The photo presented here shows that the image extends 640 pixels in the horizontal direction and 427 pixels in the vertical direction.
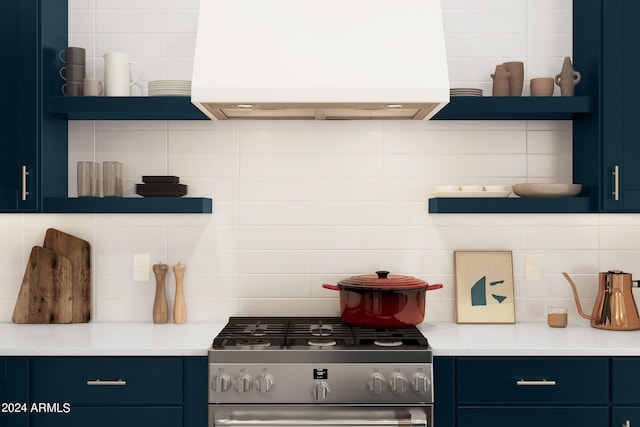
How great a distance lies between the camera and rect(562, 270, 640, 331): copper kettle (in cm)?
274

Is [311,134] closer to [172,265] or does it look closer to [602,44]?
[172,265]

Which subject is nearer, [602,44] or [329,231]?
[602,44]

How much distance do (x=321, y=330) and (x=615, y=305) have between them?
1.29m

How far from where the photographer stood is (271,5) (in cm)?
246

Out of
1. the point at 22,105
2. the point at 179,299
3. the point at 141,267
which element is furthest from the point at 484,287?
the point at 22,105

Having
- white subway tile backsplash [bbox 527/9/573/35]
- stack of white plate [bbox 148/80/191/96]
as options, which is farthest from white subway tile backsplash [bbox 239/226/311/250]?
white subway tile backsplash [bbox 527/9/573/35]

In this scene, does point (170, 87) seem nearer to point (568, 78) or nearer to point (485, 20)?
point (485, 20)

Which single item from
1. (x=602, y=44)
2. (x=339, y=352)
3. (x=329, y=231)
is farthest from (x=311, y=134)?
(x=602, y=44)

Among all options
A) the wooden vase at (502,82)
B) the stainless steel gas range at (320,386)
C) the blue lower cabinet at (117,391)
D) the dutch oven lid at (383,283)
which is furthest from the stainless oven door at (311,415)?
the wooden vase at (502,82)

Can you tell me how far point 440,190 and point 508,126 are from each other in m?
0.52

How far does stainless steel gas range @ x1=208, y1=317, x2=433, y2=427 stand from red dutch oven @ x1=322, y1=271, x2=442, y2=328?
29cm

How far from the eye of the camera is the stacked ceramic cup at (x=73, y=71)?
9.13 feet

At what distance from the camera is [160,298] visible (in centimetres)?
293

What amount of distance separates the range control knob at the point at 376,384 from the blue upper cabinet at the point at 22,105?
155cm
